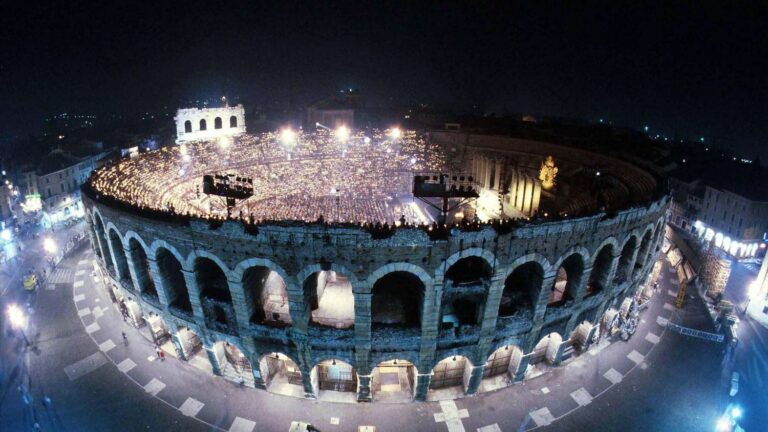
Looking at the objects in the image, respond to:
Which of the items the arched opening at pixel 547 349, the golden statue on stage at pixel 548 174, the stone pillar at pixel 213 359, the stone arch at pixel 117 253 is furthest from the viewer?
the golden statue on stage at pixel 548 174

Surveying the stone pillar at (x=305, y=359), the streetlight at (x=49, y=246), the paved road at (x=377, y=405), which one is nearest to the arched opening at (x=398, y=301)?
the stone pillar at (x=305, y=359)

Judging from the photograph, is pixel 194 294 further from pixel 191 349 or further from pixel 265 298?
pixel 191 349

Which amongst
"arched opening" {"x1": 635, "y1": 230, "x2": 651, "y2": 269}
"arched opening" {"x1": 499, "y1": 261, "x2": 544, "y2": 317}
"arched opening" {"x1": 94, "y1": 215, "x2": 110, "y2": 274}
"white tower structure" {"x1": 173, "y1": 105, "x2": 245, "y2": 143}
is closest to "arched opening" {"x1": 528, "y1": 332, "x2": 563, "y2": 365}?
"arched opening" {"x1": 499, "y1": 261, "x2": 544, "y2": 317}

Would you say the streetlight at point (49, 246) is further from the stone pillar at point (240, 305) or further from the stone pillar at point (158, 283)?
the stone pillar at point (240, 305)

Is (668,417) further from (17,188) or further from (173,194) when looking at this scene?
(17,188)

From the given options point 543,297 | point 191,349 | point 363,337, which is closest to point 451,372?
point 363,337

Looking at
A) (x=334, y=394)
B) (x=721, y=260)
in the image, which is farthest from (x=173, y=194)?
(x=721, y=260)
